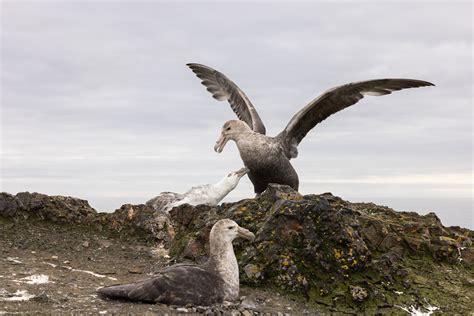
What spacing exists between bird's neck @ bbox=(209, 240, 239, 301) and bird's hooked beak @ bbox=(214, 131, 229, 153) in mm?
5411

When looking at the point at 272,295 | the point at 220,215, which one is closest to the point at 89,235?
the point at 220,215

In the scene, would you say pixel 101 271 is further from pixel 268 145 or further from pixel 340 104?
pixel 340 104

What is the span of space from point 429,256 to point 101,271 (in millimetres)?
6406

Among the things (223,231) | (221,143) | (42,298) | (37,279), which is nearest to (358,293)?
(223,231)

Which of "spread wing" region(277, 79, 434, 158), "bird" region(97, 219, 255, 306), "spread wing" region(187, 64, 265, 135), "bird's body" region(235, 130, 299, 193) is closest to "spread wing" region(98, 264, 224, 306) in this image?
"bird" region(97, 219, 255, 306)

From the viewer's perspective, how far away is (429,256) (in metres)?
11.3

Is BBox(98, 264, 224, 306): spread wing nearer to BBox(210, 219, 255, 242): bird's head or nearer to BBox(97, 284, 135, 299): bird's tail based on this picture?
BBox(97, 284, 135, 299): bird's tail

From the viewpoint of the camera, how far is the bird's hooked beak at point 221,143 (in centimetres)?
1423

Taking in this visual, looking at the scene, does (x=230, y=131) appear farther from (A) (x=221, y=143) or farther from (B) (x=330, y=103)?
(B) (x=330, y=103)

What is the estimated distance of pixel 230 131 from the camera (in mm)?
14273

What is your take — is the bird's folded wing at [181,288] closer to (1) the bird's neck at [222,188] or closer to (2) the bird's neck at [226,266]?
(2) the bird's neck at [226,266]

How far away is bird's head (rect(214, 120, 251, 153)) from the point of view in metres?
14.2

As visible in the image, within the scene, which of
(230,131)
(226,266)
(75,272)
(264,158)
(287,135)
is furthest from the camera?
(287,135)

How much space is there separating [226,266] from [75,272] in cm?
337
